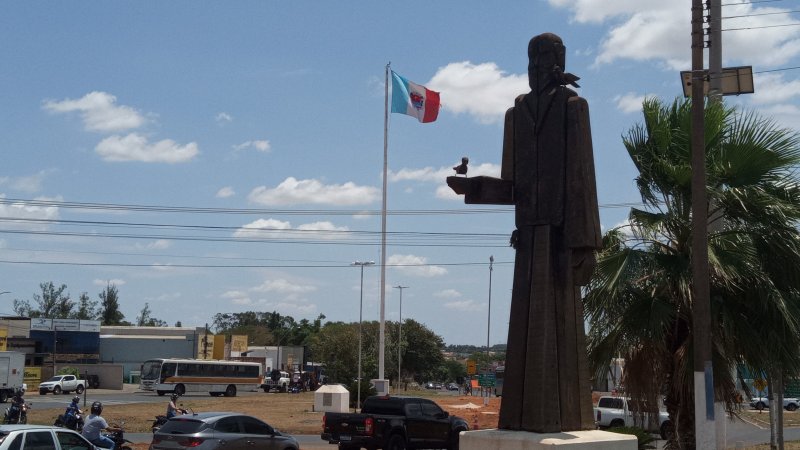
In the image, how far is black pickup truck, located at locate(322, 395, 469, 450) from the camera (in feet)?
78.4

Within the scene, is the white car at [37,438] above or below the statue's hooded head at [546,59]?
below

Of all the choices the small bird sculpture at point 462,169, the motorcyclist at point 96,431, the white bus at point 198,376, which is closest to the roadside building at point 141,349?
the white bus at point 198,376

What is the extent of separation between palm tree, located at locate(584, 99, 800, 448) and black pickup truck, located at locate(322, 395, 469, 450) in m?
10.2

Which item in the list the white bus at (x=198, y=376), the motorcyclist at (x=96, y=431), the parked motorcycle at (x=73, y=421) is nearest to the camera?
the motorcyclist at (x=96, y=431)

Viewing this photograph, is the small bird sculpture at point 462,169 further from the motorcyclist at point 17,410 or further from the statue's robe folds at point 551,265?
the motorcyclist at point 17,410

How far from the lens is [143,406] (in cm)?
4875

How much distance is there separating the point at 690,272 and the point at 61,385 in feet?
195

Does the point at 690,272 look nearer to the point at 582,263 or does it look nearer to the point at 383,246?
the point at 582,263

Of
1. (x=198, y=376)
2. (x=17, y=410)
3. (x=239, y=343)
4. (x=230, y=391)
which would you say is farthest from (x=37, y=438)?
(x=239, y=343)

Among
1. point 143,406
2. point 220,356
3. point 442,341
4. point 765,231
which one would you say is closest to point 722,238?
point 765,231

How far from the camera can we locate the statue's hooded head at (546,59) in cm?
1061

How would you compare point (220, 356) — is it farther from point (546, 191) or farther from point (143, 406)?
point (546, 191)

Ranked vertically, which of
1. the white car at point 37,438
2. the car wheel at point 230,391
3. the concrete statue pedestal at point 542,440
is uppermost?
the concrete statue pedestal at point 542,440

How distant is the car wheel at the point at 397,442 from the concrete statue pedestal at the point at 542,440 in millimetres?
14360
